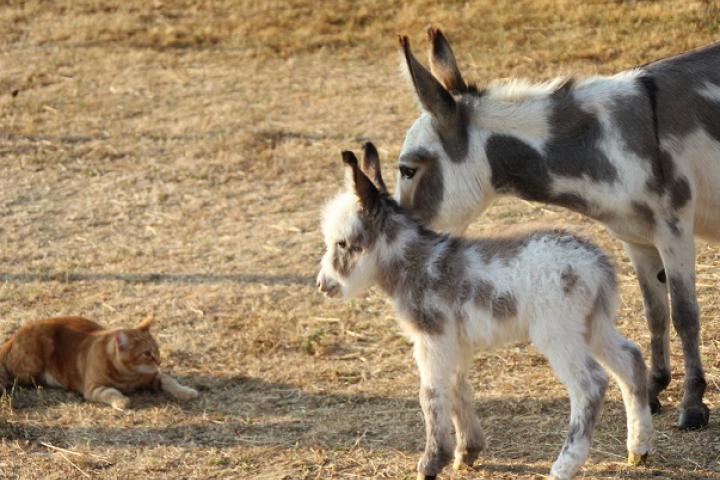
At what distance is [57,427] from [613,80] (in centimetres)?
337

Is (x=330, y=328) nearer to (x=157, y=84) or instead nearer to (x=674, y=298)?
(x=674, y=298)

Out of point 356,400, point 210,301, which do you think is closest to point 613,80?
point 356,400

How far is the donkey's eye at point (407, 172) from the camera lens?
232 inches

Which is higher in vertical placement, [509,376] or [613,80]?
[613,80]

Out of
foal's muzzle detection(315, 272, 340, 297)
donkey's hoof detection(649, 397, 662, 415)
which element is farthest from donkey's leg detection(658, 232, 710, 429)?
foal's muzzle detection(315, 272, 340, 297)

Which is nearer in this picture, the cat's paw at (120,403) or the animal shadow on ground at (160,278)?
the cat's paw at (120,403)

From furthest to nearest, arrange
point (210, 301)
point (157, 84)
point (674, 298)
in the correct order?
point (157, 84), point (210, 301), point (674, 298)

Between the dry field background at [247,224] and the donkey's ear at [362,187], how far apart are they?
0.79 m

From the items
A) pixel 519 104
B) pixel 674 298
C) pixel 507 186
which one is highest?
pixel 519 104

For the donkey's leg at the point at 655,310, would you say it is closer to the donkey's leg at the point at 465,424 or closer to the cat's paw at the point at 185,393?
the donkey's leg at the point at 465,424

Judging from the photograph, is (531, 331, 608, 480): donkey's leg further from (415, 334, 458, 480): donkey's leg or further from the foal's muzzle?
the foal's muzzle

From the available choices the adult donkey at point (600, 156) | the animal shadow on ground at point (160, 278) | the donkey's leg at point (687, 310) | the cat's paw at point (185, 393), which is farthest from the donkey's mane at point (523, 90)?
the animal shadow on ground at point (160, 278)

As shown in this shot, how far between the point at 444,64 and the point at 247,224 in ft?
12.4

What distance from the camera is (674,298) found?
18.8 ft
